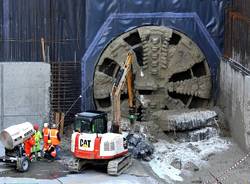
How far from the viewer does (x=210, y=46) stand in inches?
1032

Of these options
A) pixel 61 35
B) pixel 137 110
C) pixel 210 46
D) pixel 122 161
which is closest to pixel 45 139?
pixel 122 161

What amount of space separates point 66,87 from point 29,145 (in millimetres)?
5730

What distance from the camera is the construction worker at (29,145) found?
21.1m

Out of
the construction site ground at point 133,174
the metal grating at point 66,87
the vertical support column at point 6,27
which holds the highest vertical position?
the vertical support column at point 6,27

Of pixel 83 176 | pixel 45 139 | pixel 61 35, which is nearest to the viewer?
pixel 83 176

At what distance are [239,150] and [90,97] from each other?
703 cm

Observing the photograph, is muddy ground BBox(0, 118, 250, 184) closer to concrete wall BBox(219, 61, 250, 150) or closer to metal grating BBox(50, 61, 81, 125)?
concrete wall BBox(219, 61, 250, 150)

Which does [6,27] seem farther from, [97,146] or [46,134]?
[97,146]

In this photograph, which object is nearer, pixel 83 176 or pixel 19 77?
pixel 83 176

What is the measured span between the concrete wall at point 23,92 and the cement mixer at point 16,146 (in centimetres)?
463

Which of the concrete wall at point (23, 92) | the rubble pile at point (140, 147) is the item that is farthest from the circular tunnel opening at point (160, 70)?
the rubble pile at point (140, 147)

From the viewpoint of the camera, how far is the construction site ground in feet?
64.3

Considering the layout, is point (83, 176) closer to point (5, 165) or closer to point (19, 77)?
point (5, 165)

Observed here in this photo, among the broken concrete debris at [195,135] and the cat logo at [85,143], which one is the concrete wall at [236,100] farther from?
the cat logo at [85,143]
